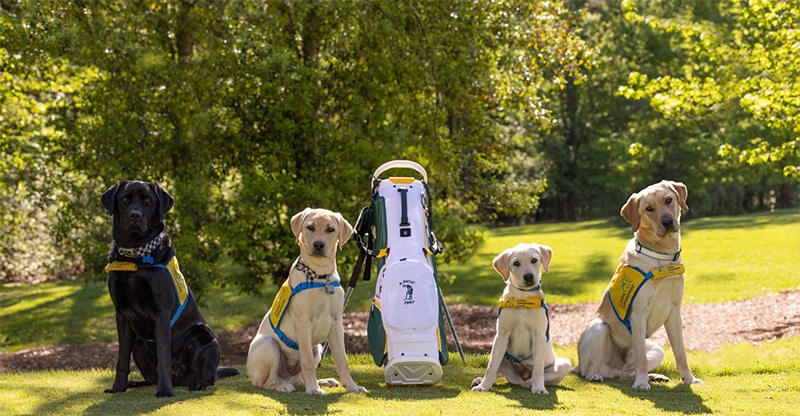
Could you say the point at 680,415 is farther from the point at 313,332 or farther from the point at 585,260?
the point at 585,260

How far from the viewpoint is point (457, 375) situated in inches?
332

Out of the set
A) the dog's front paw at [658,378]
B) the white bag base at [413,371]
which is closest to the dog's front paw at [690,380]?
the dog's front paw at [658,378]

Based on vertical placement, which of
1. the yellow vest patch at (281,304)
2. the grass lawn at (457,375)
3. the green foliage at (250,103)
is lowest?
the grass lawn at (457,375)

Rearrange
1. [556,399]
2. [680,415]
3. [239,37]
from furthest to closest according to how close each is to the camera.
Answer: [239,37] < [556,399] < [680,415]

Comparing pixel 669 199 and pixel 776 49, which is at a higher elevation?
pixel 776 49

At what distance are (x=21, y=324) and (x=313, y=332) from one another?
1167 cm

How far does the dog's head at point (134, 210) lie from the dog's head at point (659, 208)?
376 centimetres

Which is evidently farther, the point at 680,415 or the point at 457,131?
the point at 457,131

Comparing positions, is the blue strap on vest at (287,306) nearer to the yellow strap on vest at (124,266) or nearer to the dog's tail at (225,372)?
the dog's tail at (225,372)

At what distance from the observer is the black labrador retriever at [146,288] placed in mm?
6762

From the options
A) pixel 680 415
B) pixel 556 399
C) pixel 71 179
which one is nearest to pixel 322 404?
pixel 556 399

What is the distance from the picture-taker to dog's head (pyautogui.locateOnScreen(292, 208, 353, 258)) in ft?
22.8

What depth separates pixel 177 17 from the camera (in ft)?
42.9

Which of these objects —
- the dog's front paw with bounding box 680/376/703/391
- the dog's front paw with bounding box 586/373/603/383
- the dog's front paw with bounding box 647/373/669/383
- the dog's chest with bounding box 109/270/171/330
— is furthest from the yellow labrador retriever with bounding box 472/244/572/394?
the dog's chest with bounding box 109/270/171/330
